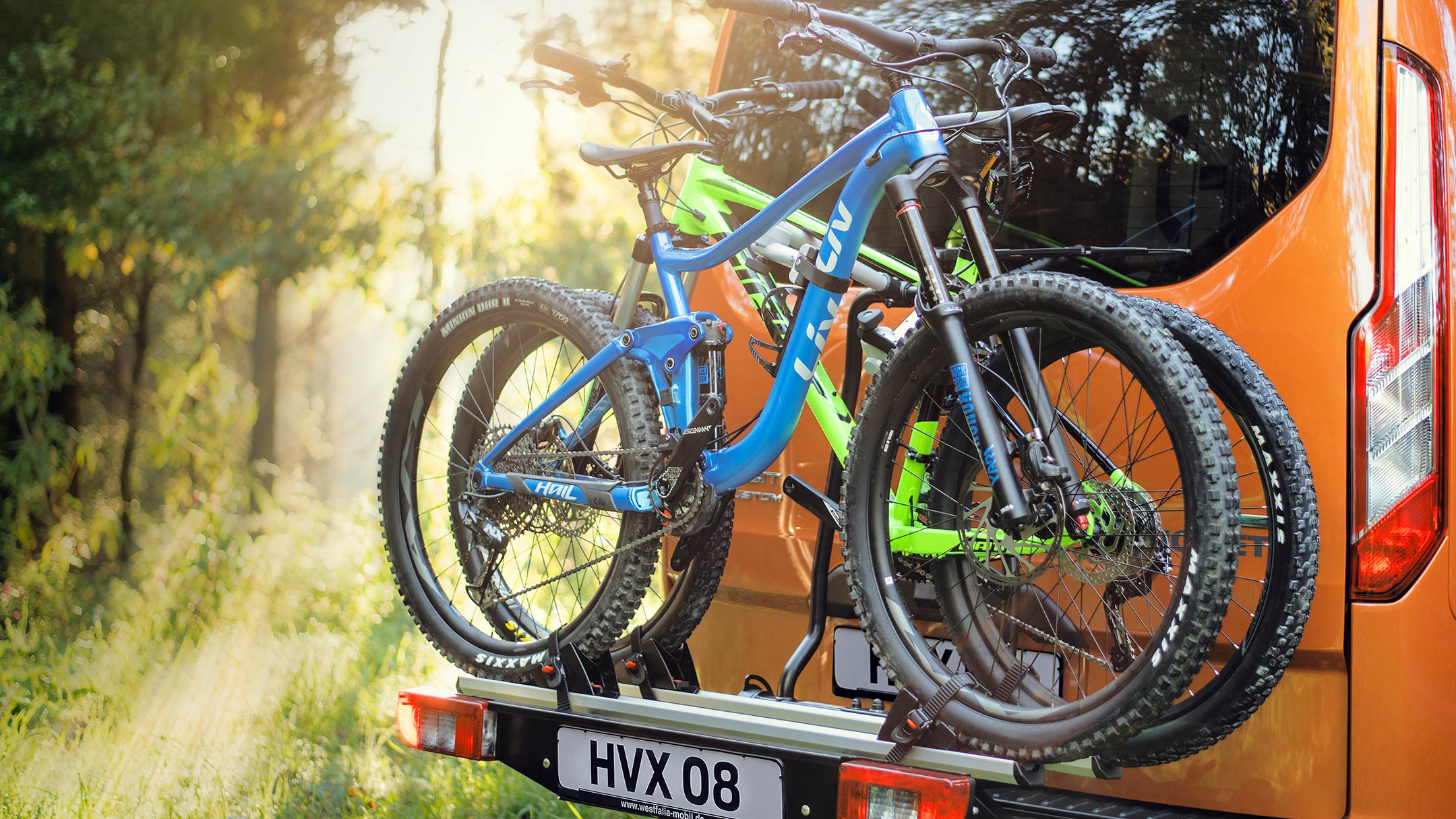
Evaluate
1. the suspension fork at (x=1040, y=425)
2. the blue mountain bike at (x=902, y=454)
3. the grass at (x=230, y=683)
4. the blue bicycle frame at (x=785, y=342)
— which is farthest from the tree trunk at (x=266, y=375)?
the suspension fork at (x=1040, y=425)

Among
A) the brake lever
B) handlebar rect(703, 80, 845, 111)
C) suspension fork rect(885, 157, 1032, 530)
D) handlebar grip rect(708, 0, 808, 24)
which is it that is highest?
the brake lever

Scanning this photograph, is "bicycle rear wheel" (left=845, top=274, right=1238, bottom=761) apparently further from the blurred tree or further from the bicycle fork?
the blurred tree

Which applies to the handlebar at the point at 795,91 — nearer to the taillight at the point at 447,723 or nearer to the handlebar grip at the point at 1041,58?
the handlebar grip at the point at 1041,58

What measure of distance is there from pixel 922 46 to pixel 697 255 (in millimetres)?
615

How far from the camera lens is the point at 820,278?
2.19 meters

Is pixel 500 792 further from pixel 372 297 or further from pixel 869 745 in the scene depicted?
pixel 372 297

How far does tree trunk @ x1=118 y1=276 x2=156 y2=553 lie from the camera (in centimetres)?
762

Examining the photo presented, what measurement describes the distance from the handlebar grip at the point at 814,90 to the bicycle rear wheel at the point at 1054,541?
0.67 m

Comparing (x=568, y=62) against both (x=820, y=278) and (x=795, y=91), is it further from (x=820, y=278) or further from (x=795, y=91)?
(x=820, y=278)

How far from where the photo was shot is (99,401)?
328 inches

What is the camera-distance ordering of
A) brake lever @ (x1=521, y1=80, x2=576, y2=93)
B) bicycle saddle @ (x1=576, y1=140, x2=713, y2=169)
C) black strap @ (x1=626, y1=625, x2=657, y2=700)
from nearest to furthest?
black strap @ (x1=626, y1=625, x2=657, y2=700) < bicycle saddle @ (x1=576, y1=140, x2=713, y2=169) < brake lever @ (x1=521, y1=80, x2=576, y2=93)

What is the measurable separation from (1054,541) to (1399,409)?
59cm

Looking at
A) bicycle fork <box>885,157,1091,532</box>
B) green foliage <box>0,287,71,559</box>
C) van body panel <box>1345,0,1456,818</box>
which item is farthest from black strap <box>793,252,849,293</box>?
green foliage <box>0,287,71,559</box>

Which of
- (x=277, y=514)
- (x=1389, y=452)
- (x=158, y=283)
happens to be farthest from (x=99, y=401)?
(x=1389, y=452)
